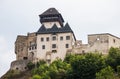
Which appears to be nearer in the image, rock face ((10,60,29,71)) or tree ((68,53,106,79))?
tree ((68,53,106,79))

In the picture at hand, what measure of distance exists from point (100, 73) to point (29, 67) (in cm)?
3107

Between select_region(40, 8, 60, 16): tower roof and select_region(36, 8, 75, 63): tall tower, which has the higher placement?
select_region(40, 8, 60, 16): tower roof

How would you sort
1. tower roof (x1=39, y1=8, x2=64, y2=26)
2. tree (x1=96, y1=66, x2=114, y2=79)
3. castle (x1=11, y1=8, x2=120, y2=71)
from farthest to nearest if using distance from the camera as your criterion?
tower roof (x1=39, y1=8, x2=64, y2=26) < castle (x1=11, y1=8, x2=120, y2=71) < tree (x1=96, y1=66, x2=114, y2=79)

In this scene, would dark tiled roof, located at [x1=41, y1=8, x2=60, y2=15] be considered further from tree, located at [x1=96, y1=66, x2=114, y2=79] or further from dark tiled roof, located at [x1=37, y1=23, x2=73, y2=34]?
tree, located at [x1=96, y1=66, x2=114, y2=79]

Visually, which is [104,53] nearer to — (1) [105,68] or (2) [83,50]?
(2) [83,50]

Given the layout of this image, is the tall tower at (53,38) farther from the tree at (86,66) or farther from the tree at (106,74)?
the tree at (106,74)

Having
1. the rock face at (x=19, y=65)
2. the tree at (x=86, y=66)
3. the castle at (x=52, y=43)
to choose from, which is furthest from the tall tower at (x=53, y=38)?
the tree at (x=86, y=66)

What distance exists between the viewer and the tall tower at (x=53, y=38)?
465 ft

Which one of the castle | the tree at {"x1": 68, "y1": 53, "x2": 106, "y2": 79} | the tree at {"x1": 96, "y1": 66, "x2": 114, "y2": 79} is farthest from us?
the castle

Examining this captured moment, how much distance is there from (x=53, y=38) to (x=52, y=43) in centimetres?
149

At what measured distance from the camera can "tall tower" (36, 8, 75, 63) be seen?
142 metres

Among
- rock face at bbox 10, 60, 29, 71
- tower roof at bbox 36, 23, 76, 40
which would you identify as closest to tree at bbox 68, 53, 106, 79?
tower roof at bbox 36, 23, 76, 40

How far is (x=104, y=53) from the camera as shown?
137 metres

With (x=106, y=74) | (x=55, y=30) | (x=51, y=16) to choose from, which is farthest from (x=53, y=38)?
(x=106, y=74)
